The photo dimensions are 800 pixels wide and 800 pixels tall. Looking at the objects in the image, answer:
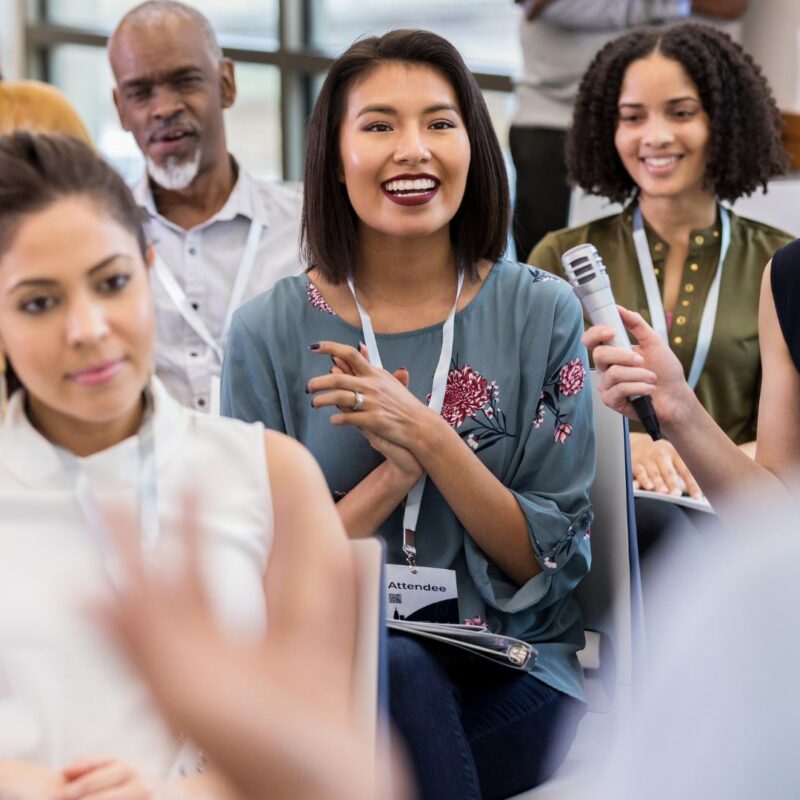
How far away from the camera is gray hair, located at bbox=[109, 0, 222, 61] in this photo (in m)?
3.17

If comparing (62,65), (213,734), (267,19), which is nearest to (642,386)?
(213,734)

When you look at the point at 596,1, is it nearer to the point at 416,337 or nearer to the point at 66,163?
the point at 416,337

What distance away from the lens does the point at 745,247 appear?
2.81m

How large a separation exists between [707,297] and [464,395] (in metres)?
0.98

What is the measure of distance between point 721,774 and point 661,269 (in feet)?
7.64

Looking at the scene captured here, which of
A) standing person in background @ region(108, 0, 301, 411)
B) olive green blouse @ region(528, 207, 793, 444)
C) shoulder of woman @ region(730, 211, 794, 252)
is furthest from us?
standing person in background @ region(108, 0, 301, 411)

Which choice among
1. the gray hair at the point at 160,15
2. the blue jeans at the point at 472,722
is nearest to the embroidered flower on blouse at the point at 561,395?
the blue jeans at the point at 472,722

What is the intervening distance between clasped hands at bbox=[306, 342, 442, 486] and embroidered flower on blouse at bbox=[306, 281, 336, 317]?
0.64ft

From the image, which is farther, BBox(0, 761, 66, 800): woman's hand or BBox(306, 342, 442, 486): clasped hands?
BBox(306, 342, 442, 486): clasped hands

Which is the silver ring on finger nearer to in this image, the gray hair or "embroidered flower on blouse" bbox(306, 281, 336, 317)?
"embroidered flower on blouse" bbox(306, 281, 336, 317)

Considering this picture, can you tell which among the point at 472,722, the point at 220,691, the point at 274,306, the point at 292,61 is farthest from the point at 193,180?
the point at 292,61

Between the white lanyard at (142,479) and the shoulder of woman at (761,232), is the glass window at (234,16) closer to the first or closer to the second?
the shoulder of woman at (761,232)

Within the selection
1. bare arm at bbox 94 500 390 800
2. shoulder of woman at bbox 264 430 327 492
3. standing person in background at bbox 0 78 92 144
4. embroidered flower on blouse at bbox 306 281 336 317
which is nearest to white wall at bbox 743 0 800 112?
standing person in background at bbox 0 78 92 144

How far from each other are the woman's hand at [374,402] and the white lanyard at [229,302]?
3.83 ft
